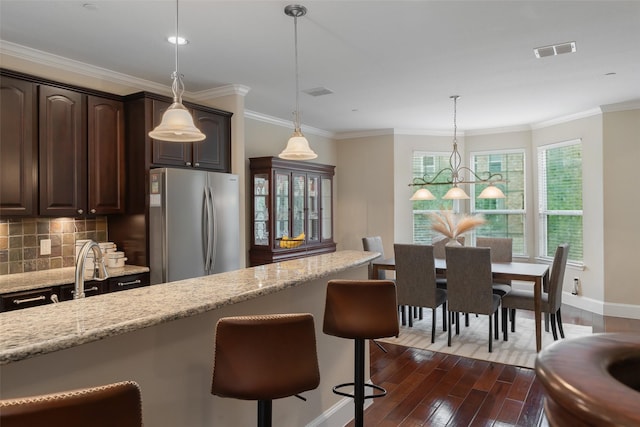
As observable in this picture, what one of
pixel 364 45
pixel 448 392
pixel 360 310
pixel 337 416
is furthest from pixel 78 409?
pixel 364 45

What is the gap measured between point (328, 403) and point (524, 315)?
12.5ft

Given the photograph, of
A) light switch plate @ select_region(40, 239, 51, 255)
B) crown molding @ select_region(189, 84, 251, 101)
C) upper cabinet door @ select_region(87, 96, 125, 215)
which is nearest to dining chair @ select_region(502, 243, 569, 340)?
crown molding @ select_region(189, 84, 251, 101)

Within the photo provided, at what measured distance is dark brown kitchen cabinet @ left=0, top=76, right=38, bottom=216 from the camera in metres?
3.01

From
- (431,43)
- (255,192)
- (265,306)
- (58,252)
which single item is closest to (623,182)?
(431,43)

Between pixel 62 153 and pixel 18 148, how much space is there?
309mm

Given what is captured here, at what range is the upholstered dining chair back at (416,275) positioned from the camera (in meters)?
4.29

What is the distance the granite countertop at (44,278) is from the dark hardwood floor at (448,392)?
222cm

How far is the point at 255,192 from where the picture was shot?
5430 millimetres

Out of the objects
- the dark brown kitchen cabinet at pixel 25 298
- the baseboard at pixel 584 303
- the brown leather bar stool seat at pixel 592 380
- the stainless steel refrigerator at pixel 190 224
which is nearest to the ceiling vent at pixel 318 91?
the stainless steel refrigerator at pixel 190 224

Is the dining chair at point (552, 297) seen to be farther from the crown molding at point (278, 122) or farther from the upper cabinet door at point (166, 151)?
the crown molding at point (278, 122)

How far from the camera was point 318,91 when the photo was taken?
15.0 feet

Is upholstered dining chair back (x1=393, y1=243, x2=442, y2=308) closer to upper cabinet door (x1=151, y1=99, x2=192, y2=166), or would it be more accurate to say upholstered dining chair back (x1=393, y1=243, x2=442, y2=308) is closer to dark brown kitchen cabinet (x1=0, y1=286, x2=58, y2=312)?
upper cabinet door (x1=151, y1=99, x2=192, y2=166)

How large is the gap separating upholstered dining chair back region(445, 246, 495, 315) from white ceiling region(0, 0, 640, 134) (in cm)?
176

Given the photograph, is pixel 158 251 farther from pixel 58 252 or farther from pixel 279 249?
pixel 279 249
